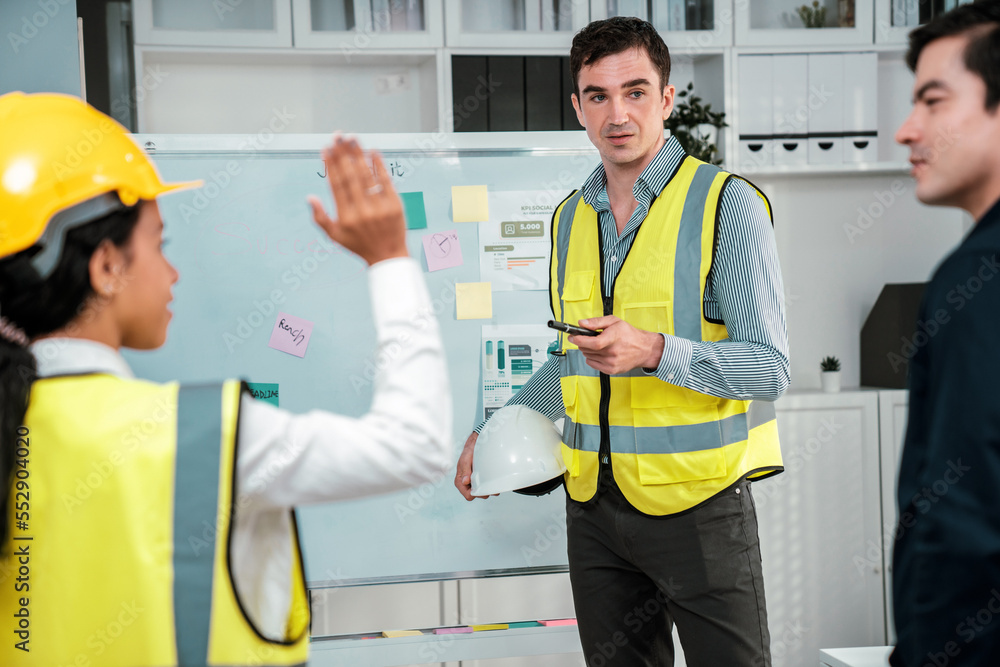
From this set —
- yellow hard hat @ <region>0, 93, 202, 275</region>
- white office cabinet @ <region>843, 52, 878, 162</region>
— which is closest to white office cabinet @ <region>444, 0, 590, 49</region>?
white office cabinet @ <region>843, 52, 878, 162</region>

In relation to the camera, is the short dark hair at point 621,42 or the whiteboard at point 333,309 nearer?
the short dark hair at point 621,42

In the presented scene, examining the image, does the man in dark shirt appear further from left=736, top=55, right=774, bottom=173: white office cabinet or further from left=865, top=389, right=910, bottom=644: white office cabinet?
left=865, top=389, right=910, bottom=644: white office cabinet

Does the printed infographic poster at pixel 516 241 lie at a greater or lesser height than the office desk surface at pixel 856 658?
greater

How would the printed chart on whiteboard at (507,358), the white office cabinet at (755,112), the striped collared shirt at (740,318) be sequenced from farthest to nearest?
the white office cabinet at (755,112), the printed chart on whiteboard at (507,358), the striped collared shirt at (740,318)

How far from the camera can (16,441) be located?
0.73 meters

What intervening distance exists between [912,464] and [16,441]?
2.86 feet

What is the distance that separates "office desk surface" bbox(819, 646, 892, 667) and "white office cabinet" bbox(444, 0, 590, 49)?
80.6 inches

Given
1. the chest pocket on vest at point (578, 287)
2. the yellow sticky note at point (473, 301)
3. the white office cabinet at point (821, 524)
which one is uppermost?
the chest pocket on vest at point (578, 287)

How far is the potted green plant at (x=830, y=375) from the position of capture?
2.96 m

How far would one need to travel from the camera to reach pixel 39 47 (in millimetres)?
1924

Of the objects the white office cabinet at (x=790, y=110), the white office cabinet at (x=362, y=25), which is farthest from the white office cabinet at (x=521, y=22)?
the white office cabinet at (x=790, y=110)

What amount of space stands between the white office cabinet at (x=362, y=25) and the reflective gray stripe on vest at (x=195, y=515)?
2312mm

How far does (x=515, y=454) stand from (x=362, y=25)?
1838 millimetres

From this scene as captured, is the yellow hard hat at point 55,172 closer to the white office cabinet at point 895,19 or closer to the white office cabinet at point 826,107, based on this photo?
the white office cabinet at point 826,107
